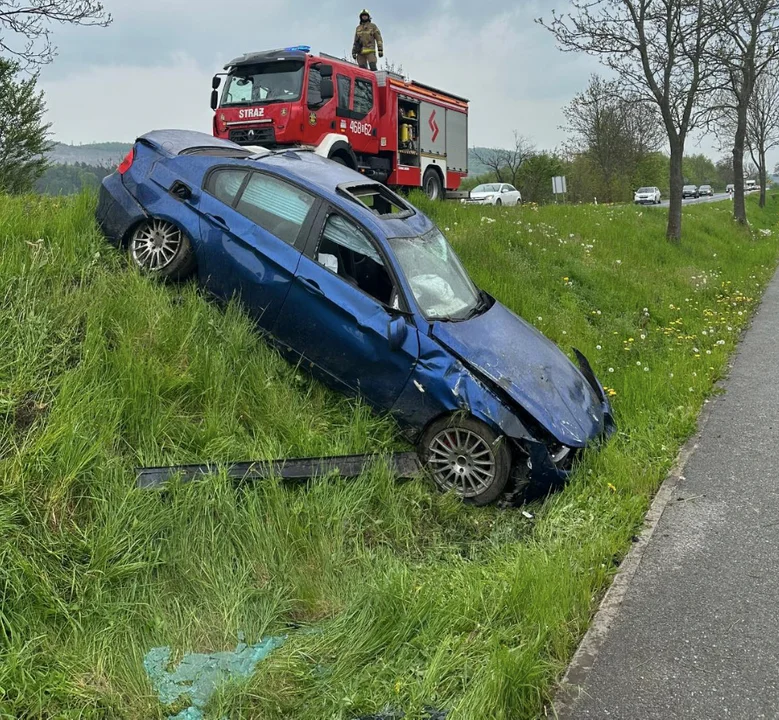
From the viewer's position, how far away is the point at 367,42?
Result: 1421 centimetres

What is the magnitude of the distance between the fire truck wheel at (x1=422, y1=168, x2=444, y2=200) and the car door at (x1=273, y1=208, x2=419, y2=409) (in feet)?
36.5

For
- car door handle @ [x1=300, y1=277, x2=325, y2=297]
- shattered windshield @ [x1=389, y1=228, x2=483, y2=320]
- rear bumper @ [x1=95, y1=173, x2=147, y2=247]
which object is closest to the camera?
car door handle @ [x1=300, y1=277, x2=325, y2=297]

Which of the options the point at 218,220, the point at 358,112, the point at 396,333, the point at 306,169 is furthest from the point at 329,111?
the point at 396,333

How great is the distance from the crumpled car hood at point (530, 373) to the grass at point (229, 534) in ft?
1.23

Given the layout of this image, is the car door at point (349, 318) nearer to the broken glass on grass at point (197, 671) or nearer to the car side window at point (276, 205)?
the car side window at point (276, 205)

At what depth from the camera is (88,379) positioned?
14.9ft

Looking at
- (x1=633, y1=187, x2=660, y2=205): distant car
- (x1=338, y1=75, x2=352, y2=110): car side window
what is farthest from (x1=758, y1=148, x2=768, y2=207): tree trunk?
(x1=338, y1=75, x2=352, y2=110): car side window

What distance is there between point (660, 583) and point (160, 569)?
2.82 m

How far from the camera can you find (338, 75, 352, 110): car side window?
41.6 ft

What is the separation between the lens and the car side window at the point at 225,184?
6090mm

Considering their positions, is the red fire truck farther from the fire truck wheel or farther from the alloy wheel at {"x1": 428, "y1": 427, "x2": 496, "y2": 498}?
the alloy wheel at {"x1": 428, "y1": 427, "x2": 496, "y2": 498}

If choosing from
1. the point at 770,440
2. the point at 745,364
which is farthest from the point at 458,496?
the point at 745,364

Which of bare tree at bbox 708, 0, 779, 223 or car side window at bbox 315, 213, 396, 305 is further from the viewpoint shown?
bare tree at bbox 708, 0, 779, 223

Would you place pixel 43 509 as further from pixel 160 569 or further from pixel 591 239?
pixel 591 239
